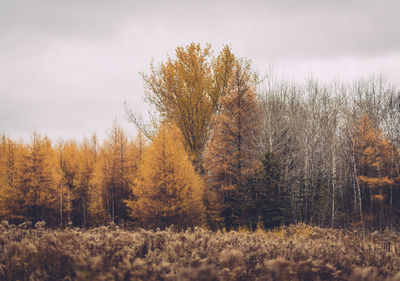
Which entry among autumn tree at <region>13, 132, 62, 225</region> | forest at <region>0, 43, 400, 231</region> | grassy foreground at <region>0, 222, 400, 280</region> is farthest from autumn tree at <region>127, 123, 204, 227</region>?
grassy foreground at <region>0, 222, 400, 280</region>

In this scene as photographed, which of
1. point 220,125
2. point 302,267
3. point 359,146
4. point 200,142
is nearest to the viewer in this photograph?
point 302,267

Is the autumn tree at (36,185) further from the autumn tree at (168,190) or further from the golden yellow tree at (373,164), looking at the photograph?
the golden yellow tree at (373,164)

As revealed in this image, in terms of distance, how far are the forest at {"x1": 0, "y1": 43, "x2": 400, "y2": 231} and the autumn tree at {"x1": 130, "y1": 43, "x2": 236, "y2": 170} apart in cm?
8

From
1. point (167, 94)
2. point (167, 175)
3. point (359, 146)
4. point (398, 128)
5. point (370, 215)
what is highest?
point (167, 94)

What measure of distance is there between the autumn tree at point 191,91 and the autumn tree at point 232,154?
3.82 meters

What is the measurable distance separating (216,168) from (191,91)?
738 centimetres

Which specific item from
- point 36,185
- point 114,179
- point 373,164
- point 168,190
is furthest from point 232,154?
point 36,185

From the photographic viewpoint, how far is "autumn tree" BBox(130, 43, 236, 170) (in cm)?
2270

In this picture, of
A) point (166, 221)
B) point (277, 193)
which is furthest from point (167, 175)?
point (277, 193)

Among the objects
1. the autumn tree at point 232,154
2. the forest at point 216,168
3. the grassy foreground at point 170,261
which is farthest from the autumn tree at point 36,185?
the grassy foreground at point 170,261

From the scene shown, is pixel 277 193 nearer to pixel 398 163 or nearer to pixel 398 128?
pixel 398 163

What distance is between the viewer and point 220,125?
1827cm

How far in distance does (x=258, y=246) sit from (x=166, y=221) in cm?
1235

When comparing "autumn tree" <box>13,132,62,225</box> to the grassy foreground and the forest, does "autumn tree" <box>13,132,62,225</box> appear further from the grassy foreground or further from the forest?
the grassy foreground
